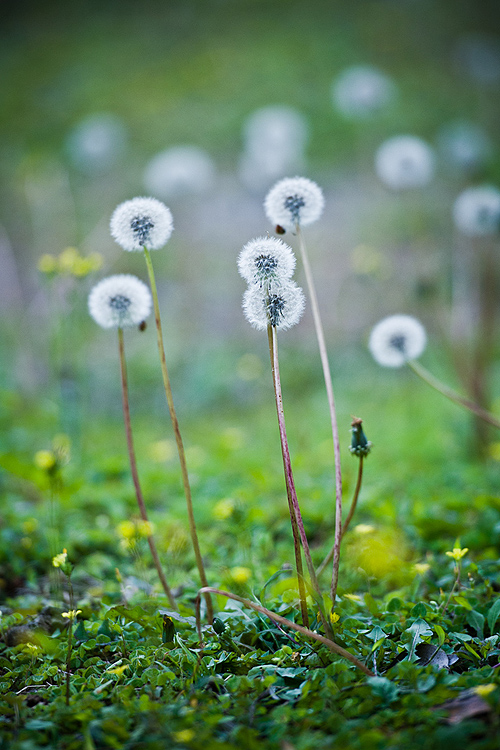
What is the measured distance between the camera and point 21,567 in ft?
6.12

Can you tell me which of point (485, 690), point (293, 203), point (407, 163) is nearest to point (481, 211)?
point (407, 163)

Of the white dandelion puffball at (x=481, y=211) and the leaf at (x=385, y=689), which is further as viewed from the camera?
the white dandelion puffball at (x=481, y=211)

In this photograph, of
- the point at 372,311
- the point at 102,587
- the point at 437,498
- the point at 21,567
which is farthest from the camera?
the point at 372,311

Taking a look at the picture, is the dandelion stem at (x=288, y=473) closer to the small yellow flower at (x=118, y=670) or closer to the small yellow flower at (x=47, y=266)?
the small yellow flower at (x=118, y=670)

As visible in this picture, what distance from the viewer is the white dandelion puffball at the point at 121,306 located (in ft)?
4.83

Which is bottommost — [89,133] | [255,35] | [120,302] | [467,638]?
[467,638]

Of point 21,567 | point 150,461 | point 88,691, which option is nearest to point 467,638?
point 88,691

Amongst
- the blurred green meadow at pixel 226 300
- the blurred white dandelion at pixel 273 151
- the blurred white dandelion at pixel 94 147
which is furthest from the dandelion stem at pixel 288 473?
the blurred white dandelion at pixel 94 147

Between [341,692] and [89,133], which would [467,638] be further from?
[89,133]

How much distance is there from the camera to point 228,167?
22.2 ft

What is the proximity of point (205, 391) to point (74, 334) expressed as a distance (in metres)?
1.18

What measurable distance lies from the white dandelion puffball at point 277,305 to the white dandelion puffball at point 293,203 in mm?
272

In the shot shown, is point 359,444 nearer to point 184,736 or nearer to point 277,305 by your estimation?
point 277,305

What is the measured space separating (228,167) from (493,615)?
6313 millimetres
